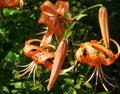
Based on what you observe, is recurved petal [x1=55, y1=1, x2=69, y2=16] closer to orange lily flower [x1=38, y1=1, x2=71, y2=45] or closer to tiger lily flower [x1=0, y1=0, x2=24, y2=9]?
orange lily flower [x1=38, y1=1, x2=71, y2=45]

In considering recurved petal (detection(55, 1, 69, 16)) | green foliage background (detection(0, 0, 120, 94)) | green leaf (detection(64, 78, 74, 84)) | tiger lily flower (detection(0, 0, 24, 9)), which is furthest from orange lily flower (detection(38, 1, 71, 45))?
tiger lily flower (detection(0, 0, 24, 9))

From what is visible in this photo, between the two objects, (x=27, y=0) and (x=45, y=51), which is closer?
(x=45, y=51)

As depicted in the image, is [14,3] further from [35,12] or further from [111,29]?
[111,29]

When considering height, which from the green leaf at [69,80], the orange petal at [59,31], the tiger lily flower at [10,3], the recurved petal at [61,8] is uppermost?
the recurved petal at [61,8]

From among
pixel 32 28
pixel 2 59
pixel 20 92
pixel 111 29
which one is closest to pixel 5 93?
pixel 20 92

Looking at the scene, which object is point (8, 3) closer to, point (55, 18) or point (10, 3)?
point (10, 3)

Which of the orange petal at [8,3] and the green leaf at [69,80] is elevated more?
the orange petal at [8,3]

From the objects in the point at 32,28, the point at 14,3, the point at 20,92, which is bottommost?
the point at 20,92

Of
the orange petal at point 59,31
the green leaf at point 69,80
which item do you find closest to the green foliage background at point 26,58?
the green leaf at point 69,80

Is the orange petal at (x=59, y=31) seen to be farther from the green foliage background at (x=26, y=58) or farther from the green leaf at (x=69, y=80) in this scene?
the green leaf at (x=69, y=80)

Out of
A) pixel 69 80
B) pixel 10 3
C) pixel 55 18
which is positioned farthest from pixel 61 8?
pixel 10 3

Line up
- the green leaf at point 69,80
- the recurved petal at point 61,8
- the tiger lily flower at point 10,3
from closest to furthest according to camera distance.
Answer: the recurved petal at point 61,8
the green leaf at point 69,80
the tiger lily flower at point 10,3
